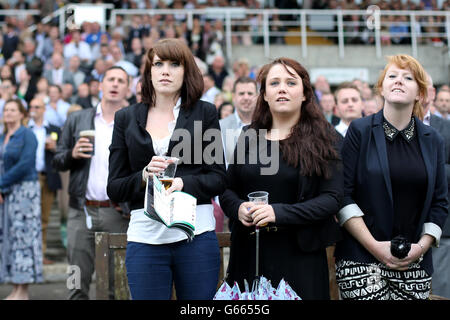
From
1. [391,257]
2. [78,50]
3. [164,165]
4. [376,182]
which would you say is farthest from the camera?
[78,50]

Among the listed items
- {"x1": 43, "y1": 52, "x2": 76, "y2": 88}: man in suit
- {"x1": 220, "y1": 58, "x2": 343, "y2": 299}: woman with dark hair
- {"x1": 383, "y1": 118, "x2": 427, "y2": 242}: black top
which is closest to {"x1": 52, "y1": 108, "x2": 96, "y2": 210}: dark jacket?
{"x1": 220, "y1": 58, "x2": 343, "y2": 299}: woman with dark hair

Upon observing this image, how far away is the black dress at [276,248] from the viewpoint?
316 cm

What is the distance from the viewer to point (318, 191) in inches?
128

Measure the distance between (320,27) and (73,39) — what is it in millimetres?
7506

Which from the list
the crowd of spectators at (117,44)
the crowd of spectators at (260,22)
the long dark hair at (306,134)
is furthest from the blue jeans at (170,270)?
the crowd of spectators at (260,22)

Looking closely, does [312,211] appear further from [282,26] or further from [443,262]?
[282,26]

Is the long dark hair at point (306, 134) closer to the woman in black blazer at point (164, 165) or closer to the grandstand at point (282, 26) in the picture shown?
the woman in black blazer at point (164, 165)

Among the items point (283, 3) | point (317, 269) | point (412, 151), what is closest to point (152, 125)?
point (317, 269)

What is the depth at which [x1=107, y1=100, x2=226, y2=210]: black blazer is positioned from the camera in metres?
3.14

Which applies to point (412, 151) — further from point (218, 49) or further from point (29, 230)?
point (218, 49)

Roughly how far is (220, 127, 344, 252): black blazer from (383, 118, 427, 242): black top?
0.99 ft

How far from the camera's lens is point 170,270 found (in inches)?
123

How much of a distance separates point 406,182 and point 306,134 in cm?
59

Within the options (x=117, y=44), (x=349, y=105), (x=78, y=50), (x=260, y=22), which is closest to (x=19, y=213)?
(x=349, y=105)
